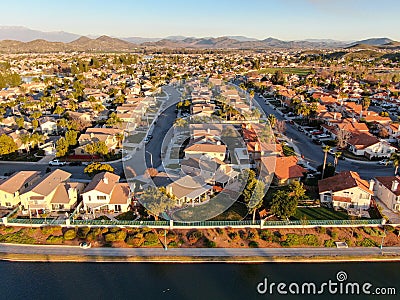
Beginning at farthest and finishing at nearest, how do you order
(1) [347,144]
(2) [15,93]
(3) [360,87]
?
1. (3) [360,87]
2. (2) [15,93]
3. (1) [347,144]

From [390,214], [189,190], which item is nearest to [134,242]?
[189,190]

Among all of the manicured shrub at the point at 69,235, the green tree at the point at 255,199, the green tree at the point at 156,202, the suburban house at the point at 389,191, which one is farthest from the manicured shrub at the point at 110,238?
the suburban house at the point at 389,191

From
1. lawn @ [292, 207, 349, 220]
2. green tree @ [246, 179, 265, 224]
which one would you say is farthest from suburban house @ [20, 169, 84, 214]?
lawn @ [292, 207, 349, 220]

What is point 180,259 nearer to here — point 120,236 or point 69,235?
point 120,236

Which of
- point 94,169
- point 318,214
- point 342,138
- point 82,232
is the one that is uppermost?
point 342,138

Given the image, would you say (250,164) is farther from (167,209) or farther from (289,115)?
(289,115)

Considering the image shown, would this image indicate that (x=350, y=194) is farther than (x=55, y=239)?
Yes

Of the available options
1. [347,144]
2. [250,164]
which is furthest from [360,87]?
[250,164]

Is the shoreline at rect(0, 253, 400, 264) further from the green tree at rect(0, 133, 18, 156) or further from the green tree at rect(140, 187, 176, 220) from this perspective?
Answer: the green tree at rect(0, 133, 18, 156)
